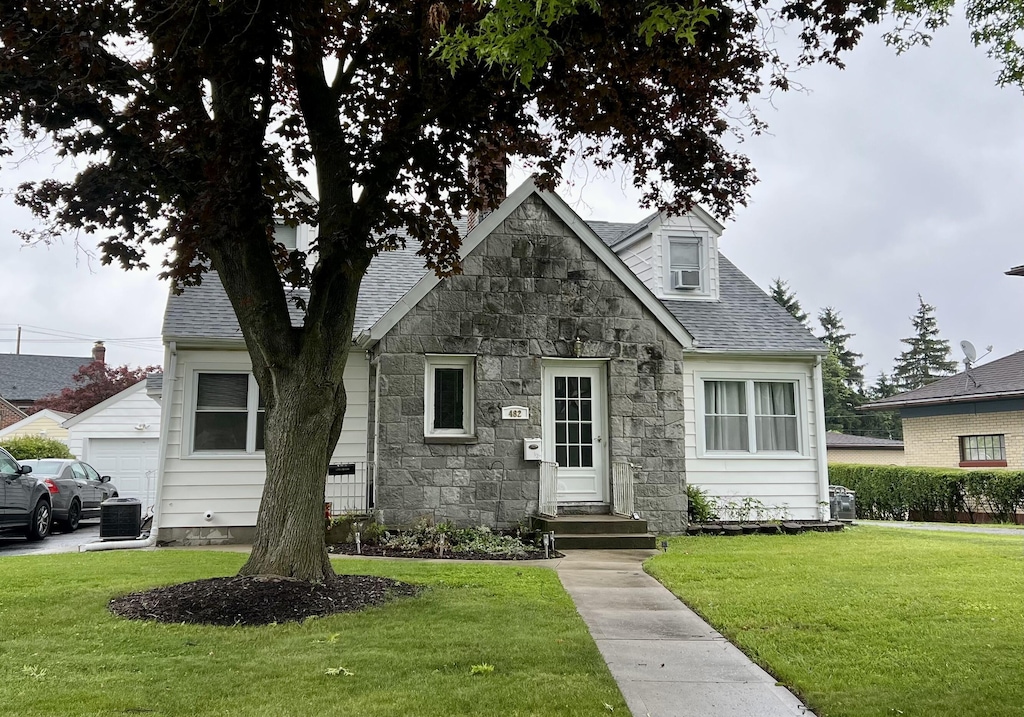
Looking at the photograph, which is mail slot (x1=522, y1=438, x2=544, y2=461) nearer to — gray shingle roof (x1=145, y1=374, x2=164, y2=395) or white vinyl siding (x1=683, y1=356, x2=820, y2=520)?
white vinyl siding (x1=683, y1=356, x2=820, y2=520)

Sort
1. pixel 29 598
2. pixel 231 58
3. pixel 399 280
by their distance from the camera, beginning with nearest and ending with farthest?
pixel 231 58 < pixel 29 598 < pixel 399 280

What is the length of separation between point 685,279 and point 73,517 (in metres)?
13.9

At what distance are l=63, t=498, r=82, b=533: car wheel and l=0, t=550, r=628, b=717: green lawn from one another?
32.5 feet

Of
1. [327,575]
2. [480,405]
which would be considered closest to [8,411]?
[480,405]

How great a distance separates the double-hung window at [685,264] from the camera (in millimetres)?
15523

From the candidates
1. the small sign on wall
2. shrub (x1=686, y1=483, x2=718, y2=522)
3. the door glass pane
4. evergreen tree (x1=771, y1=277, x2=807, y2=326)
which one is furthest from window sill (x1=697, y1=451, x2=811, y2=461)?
evergreen tree (x1=771, y1=277, x2=807, y2=326)

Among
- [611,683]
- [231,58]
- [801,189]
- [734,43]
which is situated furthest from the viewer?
[801,189]

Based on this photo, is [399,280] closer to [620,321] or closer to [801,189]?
[620,321]

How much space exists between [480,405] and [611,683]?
7.50m

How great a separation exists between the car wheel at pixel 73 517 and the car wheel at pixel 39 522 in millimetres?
1703

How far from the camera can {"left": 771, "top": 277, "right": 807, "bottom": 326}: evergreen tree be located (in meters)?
49.1

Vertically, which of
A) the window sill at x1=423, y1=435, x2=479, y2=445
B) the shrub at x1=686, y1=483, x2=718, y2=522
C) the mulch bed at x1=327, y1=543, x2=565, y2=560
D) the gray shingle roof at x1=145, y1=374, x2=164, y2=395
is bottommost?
the mulch bed at x1=327, y1=543, x2=565, y2=560

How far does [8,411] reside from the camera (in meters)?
36.2

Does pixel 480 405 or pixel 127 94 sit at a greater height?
pixel 127 94
